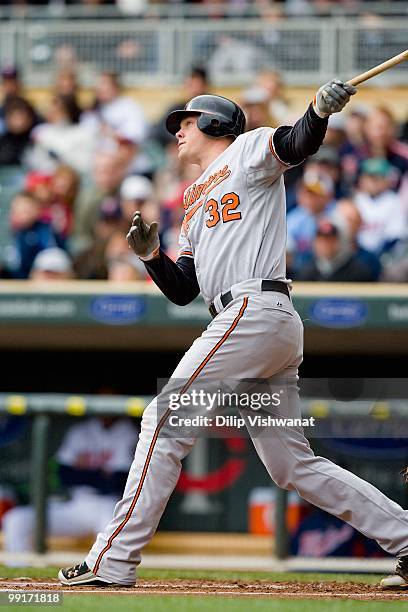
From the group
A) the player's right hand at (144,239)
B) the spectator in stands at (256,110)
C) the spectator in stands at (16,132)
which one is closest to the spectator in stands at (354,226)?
the spectator in stands at (256,110)

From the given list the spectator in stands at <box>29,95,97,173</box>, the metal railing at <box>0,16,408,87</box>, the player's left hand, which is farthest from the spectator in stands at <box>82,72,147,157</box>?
the player's left hand

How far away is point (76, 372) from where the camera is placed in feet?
31.6

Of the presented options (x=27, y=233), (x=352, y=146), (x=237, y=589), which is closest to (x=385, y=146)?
(x=352, y=146)

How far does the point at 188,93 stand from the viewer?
412 inches

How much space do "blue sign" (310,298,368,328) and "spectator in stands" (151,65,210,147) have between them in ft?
7.84

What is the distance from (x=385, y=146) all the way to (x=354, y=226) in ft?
2.90

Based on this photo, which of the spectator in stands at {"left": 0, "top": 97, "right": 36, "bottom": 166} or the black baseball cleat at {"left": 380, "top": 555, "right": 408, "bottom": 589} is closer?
the black baseball cleat at {"left": 380, "top": 555, "right": 408, "bottom": 589}

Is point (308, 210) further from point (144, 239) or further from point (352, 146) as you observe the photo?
point (144, 239)

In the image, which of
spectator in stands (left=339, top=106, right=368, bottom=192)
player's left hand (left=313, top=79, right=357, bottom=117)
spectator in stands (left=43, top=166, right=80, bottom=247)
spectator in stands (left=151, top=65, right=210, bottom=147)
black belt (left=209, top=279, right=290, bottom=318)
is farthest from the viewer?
spectator in stands (left=151, top=65, right=210, bottom=147)

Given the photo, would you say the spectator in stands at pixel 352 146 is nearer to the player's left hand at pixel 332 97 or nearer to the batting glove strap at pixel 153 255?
the batting glove strap at pixel 153 255

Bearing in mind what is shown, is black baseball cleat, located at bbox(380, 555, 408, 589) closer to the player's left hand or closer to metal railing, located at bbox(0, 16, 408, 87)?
the player's left hand

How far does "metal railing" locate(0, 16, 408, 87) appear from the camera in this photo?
1084cm

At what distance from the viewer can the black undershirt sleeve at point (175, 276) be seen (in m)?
4.41

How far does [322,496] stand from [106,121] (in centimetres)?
686
